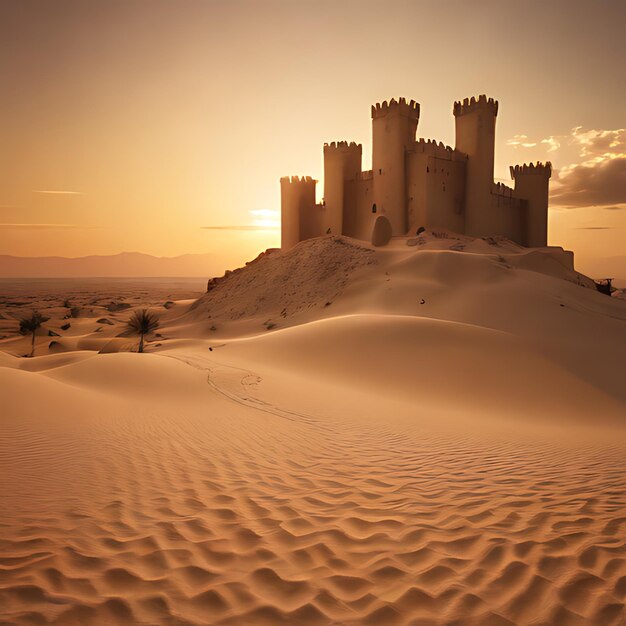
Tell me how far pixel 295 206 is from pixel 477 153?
54.6ft

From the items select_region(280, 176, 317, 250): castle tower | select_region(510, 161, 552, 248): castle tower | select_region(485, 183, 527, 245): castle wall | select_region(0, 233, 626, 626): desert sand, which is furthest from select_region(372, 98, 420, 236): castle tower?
select_region(0, 233, 626, 626): desert sand

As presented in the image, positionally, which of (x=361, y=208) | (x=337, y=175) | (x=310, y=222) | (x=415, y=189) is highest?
(x=337, y=175)

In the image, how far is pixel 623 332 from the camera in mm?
19359

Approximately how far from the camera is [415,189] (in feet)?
120

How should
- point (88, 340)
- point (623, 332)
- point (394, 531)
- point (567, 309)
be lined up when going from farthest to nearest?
1. point (88, 340)
2. point (567, 309)
3. point (623, 332)
4. point (394, 531)

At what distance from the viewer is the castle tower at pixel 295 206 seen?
4197 cm

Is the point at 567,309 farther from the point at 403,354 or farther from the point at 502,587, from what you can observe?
the point at 502,587

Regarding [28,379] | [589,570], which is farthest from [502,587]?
[28,379]

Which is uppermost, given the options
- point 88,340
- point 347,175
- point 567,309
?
point 347,175

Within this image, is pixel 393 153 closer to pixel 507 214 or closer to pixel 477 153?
pixel 477 153

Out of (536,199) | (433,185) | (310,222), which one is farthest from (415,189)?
(536,199)

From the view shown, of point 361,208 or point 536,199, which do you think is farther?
point 536,199

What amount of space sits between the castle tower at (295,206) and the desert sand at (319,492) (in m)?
29.3

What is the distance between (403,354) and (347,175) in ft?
95.7
